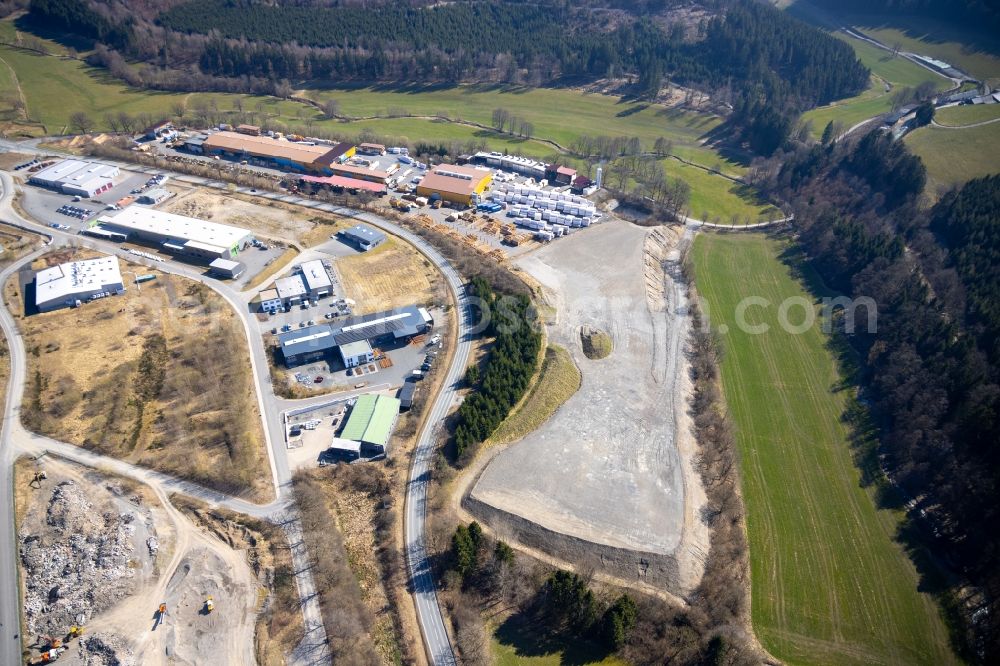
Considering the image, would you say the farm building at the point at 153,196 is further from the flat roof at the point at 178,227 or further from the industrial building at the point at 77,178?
the industrial building at the point at 77,178

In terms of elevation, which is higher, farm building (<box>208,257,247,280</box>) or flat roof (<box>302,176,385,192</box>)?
flat roof (<box>302,176,385,192</box>)

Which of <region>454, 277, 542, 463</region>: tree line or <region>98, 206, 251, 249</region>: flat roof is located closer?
<region>454, 277, 542, 463</region>: tree line

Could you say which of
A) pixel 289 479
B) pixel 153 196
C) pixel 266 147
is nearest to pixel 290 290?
pixel 289 479

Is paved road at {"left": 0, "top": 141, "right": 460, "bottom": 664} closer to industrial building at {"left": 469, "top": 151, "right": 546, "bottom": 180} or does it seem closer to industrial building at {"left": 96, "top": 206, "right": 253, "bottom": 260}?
industrial building at {"left": 96, "top": 206, "right": 253, "bottom": 260}

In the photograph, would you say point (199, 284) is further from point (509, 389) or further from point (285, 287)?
point (509, 389)

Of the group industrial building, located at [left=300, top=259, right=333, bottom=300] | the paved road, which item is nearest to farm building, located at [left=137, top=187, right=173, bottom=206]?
the paved road

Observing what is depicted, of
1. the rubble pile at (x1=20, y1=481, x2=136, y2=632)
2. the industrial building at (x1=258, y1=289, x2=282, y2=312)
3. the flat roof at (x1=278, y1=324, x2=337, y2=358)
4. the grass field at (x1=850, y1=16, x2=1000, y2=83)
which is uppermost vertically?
the grass field at (x1=850, y1=16, x2=1000, y2=83)

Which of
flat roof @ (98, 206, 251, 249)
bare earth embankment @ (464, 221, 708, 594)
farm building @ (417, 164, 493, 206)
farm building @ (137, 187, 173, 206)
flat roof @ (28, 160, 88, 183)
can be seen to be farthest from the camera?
farm building @ (417, 164, 493, 206)
